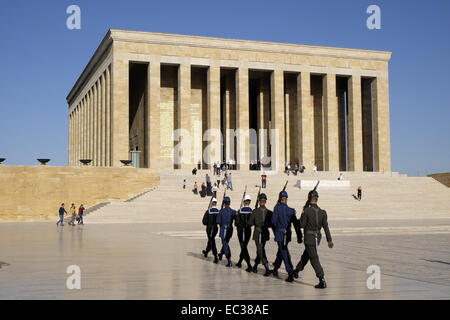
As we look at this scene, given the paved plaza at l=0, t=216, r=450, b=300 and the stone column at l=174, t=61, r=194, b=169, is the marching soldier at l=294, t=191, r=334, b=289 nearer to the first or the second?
the paved plaza at l=0, t=216, r=450, b=300

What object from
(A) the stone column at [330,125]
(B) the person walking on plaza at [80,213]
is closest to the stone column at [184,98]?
(A) the stone column at [330,125]

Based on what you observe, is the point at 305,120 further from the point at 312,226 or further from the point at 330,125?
the point at 312,226

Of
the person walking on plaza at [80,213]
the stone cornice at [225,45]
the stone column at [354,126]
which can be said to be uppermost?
the stone cornice at [225,45]

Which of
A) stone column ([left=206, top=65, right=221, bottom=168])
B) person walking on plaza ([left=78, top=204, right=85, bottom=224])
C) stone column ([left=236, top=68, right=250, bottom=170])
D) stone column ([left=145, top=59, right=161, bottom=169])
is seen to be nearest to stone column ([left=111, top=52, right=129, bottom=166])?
stone column ([left=145, top=59, right=161, bottom=169])

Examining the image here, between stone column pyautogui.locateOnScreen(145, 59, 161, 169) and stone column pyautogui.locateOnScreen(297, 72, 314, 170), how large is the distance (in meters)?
12.4

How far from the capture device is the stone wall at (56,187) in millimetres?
33312

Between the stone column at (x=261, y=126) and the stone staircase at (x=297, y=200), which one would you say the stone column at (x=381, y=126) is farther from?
the stone column at (x=261, y=126)

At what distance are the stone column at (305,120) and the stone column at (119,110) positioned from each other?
49.0ft

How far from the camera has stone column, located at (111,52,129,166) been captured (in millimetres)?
42844

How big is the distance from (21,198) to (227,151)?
1980cm

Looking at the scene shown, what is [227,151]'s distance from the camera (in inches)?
1908

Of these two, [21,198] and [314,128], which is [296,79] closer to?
[314,128]

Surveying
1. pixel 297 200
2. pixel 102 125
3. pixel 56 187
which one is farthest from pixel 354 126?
pixel 56 187
